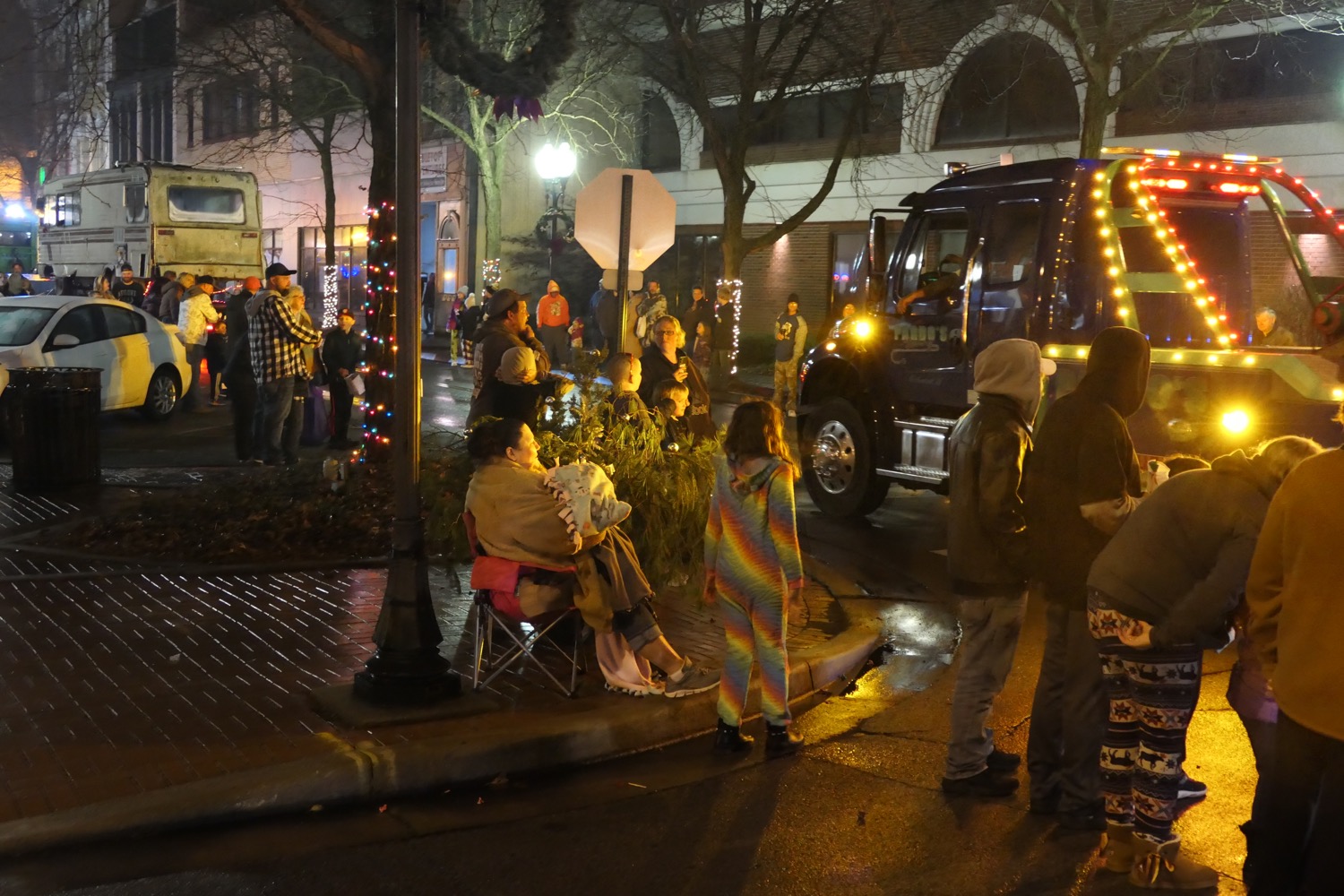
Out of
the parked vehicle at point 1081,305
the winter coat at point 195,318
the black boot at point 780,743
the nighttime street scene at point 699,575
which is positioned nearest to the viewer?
the nighttime street scene at point 699,575

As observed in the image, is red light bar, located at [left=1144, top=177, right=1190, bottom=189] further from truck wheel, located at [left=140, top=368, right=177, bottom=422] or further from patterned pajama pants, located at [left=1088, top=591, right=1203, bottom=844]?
truck wheel, located at [left=140, top=368, right=177, bottom=422]

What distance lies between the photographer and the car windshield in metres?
15.4

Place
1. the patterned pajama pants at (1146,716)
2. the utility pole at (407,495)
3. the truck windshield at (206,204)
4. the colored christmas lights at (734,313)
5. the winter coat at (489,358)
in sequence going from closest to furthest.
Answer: the patterned pajama pants at (1146,716) < the utility pole at (407,495) < the winter coat at (489,358) < the colored christmas lights at (734,313) < the truck windshield at (206,204)

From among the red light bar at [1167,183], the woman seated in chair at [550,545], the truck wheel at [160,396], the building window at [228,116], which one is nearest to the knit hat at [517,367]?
the woman seated in chair at [550,545]

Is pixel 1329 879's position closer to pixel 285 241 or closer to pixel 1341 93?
pixel 1341 93

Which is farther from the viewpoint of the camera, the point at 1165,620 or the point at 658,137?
the point at 658,137

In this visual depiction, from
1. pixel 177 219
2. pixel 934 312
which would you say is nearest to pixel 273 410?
pixel 934 312

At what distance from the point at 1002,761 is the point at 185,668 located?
3956 millimetres

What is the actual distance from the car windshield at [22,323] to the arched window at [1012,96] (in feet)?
54.5

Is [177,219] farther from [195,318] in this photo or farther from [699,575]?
[699,575]

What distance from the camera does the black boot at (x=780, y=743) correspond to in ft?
19.5

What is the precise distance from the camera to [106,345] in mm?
16234

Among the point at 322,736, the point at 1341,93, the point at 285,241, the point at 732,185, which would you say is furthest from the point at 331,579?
the point at 285,241

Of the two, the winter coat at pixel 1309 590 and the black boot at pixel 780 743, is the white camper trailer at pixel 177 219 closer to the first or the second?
the black boot at pixel 780 743
